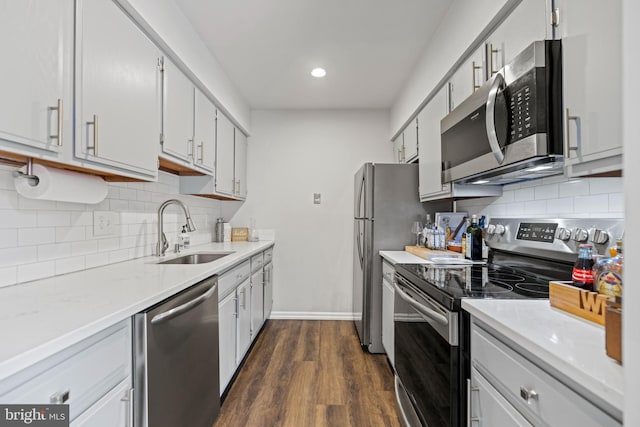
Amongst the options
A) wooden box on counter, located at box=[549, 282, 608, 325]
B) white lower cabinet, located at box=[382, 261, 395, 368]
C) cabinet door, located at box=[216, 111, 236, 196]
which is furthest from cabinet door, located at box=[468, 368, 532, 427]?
cabinet door, located at box=[216, 111, 236, 196]

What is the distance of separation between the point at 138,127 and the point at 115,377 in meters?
1.14

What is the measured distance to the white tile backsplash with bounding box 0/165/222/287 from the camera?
1261 mm

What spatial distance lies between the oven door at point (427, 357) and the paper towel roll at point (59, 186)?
5.30 ft

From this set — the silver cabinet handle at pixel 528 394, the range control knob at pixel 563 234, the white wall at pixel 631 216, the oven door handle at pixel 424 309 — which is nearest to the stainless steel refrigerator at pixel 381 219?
the oven door handle at pixel 424 309

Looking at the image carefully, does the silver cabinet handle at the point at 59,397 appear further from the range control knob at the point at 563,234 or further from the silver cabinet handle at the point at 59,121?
the range control knob at the point at 563,234

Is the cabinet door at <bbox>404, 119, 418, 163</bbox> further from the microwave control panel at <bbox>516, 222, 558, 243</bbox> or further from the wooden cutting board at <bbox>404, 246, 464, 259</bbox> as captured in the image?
the microwave control panel at <bbox>516, 222, 558, 243</bbox>

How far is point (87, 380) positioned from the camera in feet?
2.85

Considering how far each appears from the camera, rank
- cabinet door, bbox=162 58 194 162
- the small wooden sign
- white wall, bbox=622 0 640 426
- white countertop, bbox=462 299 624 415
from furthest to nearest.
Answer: the small wooden sign < cabinet door, bbox=162 58 194 162 < white countertop, bbox=462 299 624 415 < white wall, bbox=622 0 640 426

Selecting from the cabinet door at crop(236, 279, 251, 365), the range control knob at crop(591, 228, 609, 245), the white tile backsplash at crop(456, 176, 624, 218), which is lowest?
the cabinet door at crop(236, 279, 251, 365)

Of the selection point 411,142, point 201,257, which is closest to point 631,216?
point 201,257

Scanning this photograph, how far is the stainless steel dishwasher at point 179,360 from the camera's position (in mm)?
1103

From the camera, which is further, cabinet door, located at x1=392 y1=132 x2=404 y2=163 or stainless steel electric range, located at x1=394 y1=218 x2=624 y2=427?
cabinet door, located at x1=392 y1=132 x2=404 y2=163

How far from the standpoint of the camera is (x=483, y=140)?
61.7 inches

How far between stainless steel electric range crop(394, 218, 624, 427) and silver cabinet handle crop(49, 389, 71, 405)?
1.19 metres
